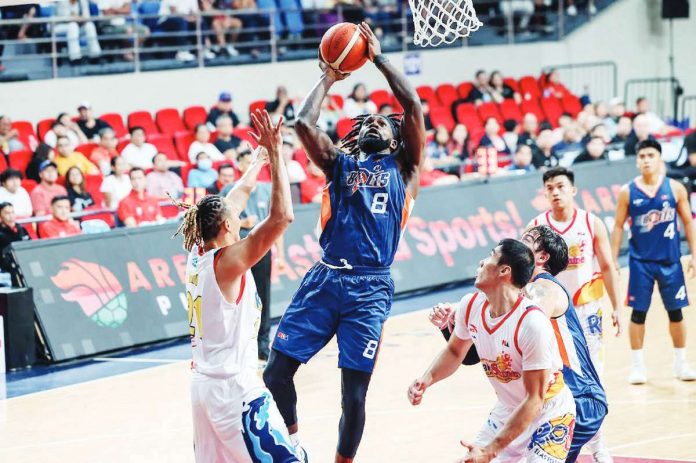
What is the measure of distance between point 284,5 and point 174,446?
45.0 feet

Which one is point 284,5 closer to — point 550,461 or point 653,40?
point 653,40

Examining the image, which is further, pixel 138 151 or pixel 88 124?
pixel 88 124

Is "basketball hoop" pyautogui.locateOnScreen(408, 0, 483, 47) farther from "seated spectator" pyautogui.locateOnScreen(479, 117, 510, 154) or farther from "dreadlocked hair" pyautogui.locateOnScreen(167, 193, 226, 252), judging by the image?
"seated spectator" pyautogui.locateOnScreen(479, 117, 510, 154)

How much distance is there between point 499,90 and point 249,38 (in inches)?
182

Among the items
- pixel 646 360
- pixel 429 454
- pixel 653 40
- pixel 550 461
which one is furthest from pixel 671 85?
pixel 550 461

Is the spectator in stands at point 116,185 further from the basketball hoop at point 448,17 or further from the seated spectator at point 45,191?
the basketball hoop at point 448,17

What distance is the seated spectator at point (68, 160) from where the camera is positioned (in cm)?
1539

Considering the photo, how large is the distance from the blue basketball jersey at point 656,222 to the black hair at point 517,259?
5279 mm

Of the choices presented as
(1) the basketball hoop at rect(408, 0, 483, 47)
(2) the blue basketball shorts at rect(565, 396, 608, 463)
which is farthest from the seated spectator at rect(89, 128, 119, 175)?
(2) the blue basketball shorts at rect(565, 396, 608, 463)

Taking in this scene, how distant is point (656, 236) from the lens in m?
10.7

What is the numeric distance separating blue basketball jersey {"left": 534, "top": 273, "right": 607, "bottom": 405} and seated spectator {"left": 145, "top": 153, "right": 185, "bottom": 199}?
30.8 ft

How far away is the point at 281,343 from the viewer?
6.95m

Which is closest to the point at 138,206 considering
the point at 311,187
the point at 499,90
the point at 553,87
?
the point at 311,187

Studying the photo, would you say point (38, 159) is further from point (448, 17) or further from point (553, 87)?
point (553, 87)
